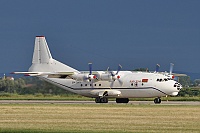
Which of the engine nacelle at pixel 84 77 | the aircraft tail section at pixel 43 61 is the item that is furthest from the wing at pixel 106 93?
the aircraft tail section at pixel 43 61

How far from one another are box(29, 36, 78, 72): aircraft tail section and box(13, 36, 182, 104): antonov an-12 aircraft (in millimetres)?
172

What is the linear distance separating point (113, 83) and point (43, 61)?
430 inches

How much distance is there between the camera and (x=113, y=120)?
120 ft

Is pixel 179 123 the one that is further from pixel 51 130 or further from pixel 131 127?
pixel 51 130

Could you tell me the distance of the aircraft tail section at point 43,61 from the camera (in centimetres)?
7275

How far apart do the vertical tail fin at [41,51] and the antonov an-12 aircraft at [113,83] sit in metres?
2.00

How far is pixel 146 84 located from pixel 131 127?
33342 mm

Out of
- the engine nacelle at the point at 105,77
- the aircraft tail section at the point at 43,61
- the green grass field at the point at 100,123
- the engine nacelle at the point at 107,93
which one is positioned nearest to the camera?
the green grass field at the point at 100,123

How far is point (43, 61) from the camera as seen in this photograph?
73688 mm

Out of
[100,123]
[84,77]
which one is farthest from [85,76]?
[100,123]

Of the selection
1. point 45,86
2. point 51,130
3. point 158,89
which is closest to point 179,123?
point 51,130

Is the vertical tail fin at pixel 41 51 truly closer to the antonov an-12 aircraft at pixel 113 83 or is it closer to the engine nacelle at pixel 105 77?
the antonov an-12 aircraft at pixel 113 83

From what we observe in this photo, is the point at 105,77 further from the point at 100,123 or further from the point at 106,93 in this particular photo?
the point at 100,123

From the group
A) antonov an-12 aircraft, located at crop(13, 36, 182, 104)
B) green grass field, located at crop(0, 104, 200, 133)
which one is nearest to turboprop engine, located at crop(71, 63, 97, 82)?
antonov an-12 aircraft, located at crop(13, 36, 182, 104)
